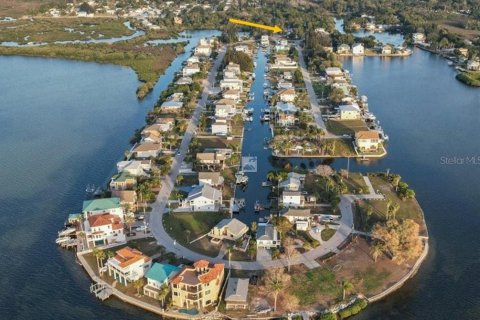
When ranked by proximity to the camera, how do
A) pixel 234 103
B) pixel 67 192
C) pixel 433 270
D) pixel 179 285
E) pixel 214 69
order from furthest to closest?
pixel 214 69
pixel 234 103
pixel 67 192
pixel 433 270
pixel 179 285

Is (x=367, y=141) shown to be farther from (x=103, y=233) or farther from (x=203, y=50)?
(x=203, y=50)

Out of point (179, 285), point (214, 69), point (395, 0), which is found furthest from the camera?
point (395, 0)

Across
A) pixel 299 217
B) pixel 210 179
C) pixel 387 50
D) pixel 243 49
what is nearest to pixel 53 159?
pixel 210 179

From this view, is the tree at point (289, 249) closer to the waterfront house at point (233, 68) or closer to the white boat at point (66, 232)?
the white boat at point (66, 232)

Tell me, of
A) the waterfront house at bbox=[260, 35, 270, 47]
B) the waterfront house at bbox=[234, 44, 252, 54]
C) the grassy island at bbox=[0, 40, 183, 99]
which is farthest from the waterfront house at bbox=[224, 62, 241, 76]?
the waterfront house at bbox=[260, 35, 270, 47]

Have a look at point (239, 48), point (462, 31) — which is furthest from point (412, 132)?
point (462, 31)

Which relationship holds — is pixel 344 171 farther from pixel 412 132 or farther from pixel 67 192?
pixel 67 192
